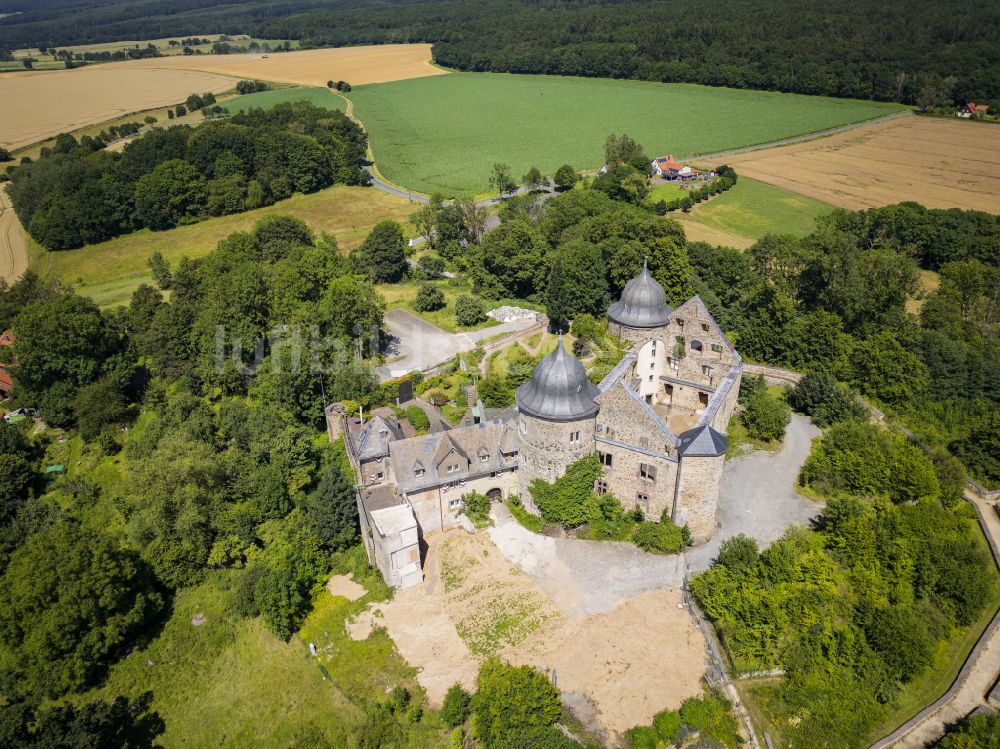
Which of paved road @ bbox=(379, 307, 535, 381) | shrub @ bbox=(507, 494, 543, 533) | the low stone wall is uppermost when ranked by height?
shrub @ bbox=(507, 494, 543, 533)

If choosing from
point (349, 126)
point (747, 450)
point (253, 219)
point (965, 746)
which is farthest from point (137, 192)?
point (965, 746)

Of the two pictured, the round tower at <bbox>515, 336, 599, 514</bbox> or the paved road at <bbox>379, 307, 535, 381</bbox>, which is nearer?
the round tower at <bbox>515, 336, 599, 514</bbox>

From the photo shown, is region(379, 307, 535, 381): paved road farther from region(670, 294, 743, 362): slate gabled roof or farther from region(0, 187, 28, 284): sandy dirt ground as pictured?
region(0, 187, 28, 284): sandy dirt ground

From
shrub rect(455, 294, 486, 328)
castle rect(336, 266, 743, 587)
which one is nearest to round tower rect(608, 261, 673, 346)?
castle rect(336, 266, 743, 587)

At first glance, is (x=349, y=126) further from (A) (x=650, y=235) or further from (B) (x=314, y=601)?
(B) (x=314, y=601)

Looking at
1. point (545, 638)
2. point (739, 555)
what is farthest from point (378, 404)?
point (739, 555)

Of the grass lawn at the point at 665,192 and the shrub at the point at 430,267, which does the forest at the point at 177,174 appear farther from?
the grass lawn at the point at 665,192

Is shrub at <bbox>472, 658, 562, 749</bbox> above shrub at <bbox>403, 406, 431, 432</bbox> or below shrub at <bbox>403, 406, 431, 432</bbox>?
above

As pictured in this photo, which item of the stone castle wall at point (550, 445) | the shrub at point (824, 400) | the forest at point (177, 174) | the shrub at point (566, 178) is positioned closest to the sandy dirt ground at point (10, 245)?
the forest at point (177, 174)
